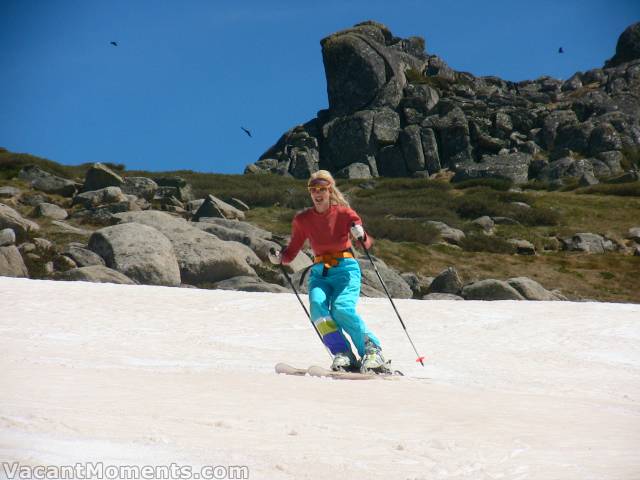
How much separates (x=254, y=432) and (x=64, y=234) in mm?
20644

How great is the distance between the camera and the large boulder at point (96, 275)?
17.3 metres

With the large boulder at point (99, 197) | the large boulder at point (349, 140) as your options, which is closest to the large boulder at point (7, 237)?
the large boulder at point (99, 197)

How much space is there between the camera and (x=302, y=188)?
43062 mm

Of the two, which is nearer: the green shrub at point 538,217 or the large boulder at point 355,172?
the green shrub at point 538,217

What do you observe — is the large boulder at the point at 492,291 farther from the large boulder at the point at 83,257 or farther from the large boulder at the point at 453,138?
the large boulder at the point at 453,138

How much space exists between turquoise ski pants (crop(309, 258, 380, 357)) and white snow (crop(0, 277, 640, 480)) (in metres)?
0.68

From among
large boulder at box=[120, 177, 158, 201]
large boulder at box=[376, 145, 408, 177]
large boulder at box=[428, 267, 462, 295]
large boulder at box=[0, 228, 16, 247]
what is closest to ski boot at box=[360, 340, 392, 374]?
large boulder at box=[428, 267, 462, 295]

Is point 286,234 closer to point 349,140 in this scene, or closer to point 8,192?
point 8,192

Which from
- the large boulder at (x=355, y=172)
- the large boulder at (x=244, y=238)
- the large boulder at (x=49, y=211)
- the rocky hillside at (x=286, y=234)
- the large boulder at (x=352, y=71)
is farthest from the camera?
the large boulder at (x=352, y=71)

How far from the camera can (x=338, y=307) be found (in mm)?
7578

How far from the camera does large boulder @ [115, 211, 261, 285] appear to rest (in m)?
19.7

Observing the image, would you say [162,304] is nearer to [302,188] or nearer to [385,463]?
[385,463]

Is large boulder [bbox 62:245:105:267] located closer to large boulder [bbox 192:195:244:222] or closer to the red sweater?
large boulder [bbox 192:195:244:222]

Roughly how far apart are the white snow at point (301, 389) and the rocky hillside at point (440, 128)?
43606 millimetres
